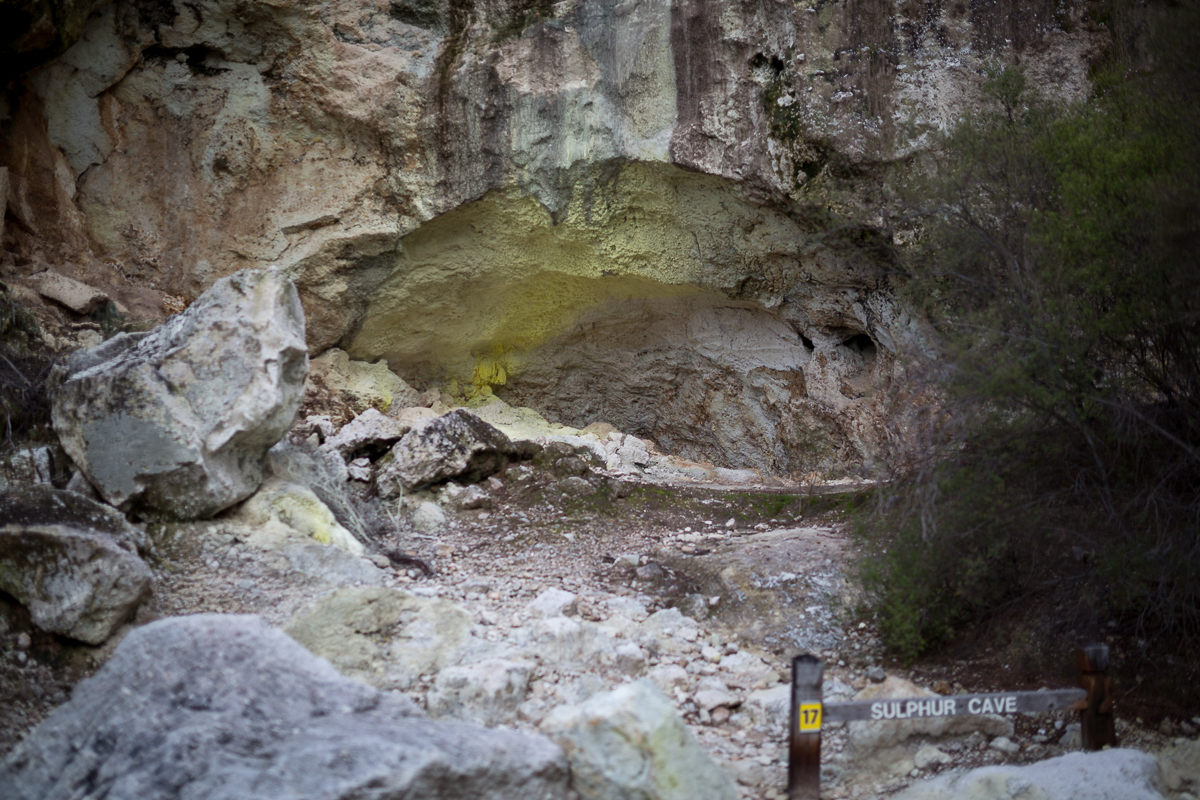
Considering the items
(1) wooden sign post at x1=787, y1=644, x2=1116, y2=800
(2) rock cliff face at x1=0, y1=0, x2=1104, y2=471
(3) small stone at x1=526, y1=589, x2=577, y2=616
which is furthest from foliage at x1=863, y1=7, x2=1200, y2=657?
(2) rock cliff face at x1=0, y1=0, x2=1104, y2=471

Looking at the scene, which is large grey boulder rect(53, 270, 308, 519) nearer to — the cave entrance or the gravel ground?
the gravel ground

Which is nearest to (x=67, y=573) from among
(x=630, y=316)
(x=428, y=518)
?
(x=428, y=518)

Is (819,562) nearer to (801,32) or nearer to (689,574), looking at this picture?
(689,574)

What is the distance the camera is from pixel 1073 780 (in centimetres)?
380

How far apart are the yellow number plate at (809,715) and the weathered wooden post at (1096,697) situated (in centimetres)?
136

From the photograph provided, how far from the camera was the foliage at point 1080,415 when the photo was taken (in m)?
4.61

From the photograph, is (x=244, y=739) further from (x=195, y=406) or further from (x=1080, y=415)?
(x=1080, y=415)

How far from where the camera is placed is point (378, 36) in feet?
29.8

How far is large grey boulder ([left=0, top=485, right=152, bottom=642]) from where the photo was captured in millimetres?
4621

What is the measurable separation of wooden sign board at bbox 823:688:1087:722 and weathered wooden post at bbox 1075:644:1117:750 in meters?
0.31

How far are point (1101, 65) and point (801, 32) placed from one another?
2.64m

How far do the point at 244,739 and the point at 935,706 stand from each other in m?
2.76

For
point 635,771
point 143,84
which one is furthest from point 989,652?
point 143,84

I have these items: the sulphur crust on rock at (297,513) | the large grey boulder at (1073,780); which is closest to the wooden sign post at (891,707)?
the large grey boulder at (1073,780)
